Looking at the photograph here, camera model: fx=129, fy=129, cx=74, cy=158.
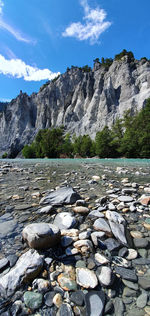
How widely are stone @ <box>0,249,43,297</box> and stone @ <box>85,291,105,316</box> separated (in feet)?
1.77

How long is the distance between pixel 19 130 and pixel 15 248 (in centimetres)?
10219

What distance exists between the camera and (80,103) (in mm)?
73062

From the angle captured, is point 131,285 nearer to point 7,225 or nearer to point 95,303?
point 95,303

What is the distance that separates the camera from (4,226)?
228 centimetres

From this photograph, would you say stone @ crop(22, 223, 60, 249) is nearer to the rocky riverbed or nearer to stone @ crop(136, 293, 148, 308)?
the rocky riverbed

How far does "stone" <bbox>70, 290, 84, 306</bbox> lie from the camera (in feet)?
3.45

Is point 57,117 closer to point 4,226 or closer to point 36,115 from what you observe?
point 36,115

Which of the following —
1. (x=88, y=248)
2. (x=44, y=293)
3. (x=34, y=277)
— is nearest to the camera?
(x=44, y=293)

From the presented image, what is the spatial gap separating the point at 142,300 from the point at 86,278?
1.60ft

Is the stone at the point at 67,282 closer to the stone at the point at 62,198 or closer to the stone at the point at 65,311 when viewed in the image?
the stone at the point at 65,311

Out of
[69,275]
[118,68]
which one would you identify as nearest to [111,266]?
[69,275]

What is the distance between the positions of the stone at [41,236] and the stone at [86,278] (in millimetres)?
462

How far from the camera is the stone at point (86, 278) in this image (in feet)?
3.88

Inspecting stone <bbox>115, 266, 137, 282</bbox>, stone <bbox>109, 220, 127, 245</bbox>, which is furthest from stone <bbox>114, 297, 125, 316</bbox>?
stone <bbox>109, 220, 127, 245</bbox>
